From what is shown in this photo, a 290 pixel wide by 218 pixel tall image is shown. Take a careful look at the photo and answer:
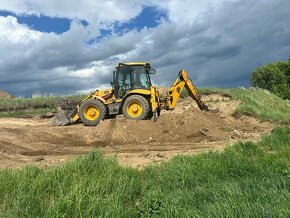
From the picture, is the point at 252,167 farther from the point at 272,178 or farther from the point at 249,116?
the point at 249,116

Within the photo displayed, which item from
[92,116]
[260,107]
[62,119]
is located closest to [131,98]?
[92,116]

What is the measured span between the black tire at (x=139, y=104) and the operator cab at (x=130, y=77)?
610mm

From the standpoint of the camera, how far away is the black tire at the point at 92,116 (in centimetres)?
1805

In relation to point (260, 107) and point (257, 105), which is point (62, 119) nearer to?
point (260, 107)

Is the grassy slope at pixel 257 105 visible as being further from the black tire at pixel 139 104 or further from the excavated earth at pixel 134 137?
the black tire at pixel 139 104

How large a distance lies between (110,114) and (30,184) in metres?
10.6

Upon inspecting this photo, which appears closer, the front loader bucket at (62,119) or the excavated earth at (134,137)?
the excavated earth at (134,137)

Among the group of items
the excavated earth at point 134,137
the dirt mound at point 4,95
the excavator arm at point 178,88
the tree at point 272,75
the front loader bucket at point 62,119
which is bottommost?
the excavated earth at point 134,137

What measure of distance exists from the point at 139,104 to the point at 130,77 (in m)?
1.24

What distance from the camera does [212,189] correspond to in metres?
7.21

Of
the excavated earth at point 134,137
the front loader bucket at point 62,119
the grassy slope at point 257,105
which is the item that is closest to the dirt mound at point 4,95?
the grassy slope at point 257,105

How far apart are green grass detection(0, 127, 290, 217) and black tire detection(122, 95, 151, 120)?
24.2 feet

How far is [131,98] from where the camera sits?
17422 millimetres

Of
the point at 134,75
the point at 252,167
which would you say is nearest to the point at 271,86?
the point at 134,75
